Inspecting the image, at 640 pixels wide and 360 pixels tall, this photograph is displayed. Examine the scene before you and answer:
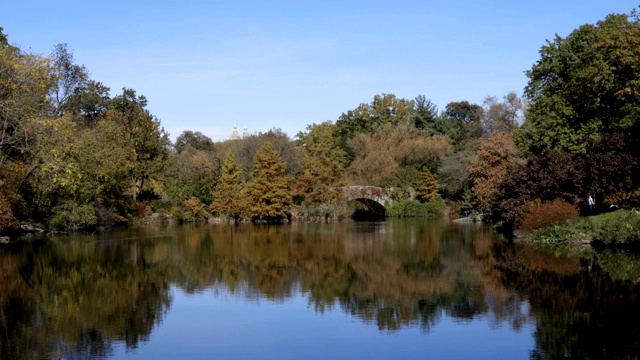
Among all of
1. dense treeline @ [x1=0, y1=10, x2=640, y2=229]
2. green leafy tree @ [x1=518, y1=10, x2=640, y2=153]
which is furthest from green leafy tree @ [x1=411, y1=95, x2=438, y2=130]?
green leafy tree @ [x1=518, y1=10, x2=640, y2=153]

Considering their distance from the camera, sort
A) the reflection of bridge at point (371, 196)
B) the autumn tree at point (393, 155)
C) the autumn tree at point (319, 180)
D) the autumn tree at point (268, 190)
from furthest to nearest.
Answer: the autumn tree at point (393, 155) → the reflection of bridge at point (371, 196) → the autumn tree at point (319, 180) → the autumn tree at point (268, 190)

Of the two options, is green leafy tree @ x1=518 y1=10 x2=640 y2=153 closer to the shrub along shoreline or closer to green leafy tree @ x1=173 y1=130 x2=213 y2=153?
the shrub along shoreline

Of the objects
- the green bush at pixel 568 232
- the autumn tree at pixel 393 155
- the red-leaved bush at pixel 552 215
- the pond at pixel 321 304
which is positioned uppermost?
the autumn tree at pixel 393 155

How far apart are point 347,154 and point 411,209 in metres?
9.51

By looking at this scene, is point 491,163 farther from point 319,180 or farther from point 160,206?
point 160,206

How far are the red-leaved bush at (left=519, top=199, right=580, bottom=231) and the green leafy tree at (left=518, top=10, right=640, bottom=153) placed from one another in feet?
15.0

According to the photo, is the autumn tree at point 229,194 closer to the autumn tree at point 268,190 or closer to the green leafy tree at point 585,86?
the autumn tree at point 268,190

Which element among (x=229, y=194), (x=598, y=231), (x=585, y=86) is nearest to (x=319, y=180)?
(x=229, y=194)

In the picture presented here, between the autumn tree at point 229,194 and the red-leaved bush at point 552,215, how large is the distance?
79.9 ft

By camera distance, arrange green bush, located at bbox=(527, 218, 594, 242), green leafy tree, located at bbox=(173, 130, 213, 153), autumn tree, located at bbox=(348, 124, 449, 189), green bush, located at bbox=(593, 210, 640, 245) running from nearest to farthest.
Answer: green bush, located at bbox=(593, 210, 640, 245) → green bush, located at bbox=(527, 218, 594, 242) → autumn tree, located at bbox=(348, 124, 449, 189) → green leafy tree, located at bbox=(173, 130, 213, 153)

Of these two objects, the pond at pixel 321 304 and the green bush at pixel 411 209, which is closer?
the pond at pixel 321 304

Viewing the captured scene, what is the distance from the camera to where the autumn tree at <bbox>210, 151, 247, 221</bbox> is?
49438 millimetres

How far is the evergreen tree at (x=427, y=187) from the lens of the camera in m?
57.8

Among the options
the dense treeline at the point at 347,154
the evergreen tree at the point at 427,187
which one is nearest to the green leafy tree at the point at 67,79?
the dense treeline at the point at 347,154
